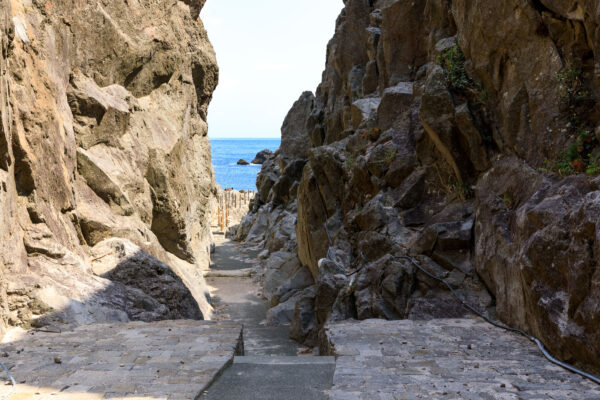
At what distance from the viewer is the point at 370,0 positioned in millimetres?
18859

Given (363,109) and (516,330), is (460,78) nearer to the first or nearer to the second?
(516,330)

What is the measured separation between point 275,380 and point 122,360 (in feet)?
5.73

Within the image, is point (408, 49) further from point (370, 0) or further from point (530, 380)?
point (530, 380)

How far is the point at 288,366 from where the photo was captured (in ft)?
17.4

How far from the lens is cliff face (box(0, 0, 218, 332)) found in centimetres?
751

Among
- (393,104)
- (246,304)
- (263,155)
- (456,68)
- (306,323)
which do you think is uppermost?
(456,68)

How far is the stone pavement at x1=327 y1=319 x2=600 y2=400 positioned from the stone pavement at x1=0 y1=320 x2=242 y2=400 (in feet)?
4.66

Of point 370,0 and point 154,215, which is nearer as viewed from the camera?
point 154,215

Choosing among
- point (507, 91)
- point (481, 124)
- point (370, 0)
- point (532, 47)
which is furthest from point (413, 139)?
point (370, 0)

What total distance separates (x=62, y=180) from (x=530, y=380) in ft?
28.4

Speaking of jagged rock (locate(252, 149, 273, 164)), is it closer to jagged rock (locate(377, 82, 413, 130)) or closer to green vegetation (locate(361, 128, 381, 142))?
green vegetation (locate(361, 128, 381, 142))

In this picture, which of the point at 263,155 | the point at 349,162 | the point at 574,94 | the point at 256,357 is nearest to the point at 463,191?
the point at 574,94

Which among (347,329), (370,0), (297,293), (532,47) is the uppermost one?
(370,0)

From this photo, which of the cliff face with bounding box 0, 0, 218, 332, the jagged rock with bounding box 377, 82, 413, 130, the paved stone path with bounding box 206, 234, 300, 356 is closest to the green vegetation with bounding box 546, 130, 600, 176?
the jagged rock with bounding box 377, 82, 413, 130
